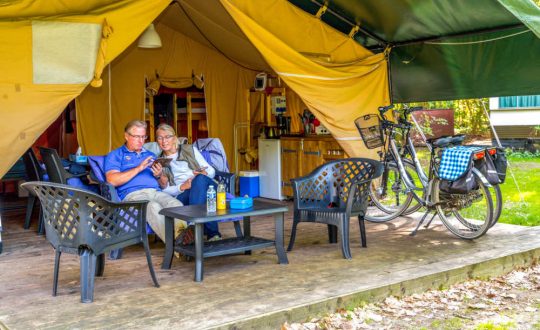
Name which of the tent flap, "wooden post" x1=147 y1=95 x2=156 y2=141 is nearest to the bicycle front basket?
the tent flap

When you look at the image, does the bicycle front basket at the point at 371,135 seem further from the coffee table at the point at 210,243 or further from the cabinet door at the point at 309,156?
the coffee table at the point at 210,243

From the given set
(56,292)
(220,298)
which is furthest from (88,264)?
(220,298)

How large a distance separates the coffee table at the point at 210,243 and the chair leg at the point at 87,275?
25.8 inches

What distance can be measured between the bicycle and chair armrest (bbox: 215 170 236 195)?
144 cm

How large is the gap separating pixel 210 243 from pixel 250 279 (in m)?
0.53

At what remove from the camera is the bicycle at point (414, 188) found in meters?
5.20

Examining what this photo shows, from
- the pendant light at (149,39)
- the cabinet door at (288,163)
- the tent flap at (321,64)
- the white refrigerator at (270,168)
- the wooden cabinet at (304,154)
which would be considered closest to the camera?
the tent flap at (321,64)

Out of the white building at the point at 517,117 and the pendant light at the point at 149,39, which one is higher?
the pendant light at the point at 149,39

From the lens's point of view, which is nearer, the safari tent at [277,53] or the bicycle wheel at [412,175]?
the safari tent at [277,53]

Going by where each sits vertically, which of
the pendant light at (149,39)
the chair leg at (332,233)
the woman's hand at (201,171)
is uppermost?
the pendant light at (149,39)

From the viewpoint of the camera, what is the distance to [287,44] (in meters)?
6.04

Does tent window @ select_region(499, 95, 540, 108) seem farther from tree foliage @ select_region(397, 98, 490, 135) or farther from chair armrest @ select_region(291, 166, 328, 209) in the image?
chair armrest @ select_region(291, 166, 328, 209)

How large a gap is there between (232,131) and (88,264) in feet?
17.6

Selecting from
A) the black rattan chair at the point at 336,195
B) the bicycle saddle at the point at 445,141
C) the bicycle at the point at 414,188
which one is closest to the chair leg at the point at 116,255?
the black rattan chair at the point at 336,195
